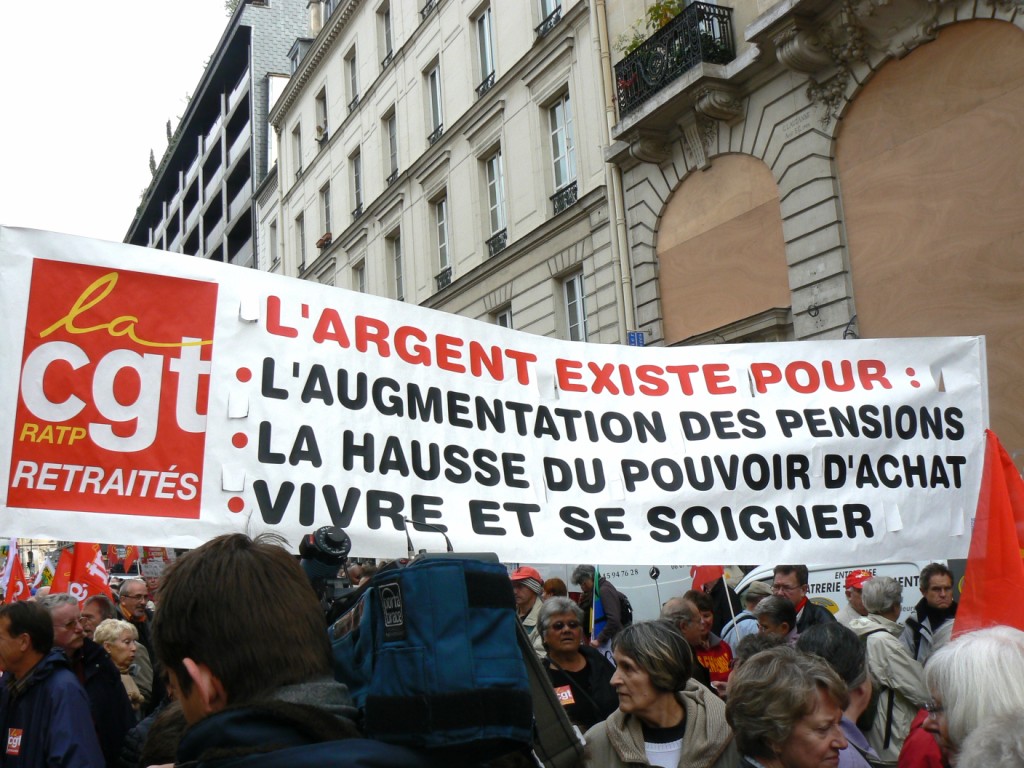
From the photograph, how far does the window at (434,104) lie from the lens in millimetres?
22156

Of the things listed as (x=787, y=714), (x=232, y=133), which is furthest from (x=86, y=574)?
(x=232, y=133)

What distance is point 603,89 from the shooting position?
16.3m

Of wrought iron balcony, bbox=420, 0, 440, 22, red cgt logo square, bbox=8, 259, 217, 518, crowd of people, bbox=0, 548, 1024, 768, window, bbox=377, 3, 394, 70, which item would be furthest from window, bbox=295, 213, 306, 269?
red cgt logo square, bbox=8, 259, 217, 518

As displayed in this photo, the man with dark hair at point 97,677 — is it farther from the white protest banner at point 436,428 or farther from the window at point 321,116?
the window at point 321,116

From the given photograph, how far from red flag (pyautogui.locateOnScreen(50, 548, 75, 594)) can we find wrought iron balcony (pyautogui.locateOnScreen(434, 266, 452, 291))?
1302cm

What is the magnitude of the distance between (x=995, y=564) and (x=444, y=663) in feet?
10.1

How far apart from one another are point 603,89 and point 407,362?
42.9 feet

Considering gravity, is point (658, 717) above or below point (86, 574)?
below

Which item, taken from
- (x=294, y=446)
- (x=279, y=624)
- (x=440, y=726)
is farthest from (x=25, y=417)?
(x=440, y=726)

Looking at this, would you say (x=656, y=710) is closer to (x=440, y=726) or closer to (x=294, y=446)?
(x=294, y=446)

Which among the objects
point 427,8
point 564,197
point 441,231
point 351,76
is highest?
point 351,76

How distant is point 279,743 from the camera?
1624 mm

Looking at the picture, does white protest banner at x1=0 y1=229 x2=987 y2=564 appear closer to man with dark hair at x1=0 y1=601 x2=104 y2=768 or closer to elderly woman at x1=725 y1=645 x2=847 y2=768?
elderly woman at x1=725 y1=645 x2=847 y2=768

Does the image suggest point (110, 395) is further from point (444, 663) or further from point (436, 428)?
point (444, 663)
